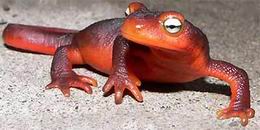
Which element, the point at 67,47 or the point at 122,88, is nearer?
the point at 122,88

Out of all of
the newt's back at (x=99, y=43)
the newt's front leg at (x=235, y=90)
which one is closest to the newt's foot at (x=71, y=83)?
the newt's back at (x=99, y=43)

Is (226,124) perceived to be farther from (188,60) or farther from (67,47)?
(67,47)

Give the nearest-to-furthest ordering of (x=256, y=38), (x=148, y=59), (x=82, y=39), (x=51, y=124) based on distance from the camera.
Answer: (x=51, y=124) < (x=148, y=59) < (x=82, y=39) < (x=256, y=38)

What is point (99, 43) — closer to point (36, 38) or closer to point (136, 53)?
point (136, 53)

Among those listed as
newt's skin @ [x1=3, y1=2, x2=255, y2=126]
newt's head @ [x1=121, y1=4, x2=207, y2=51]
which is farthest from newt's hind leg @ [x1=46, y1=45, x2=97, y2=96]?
newt's head @ [x1=121, y1=4, x2=207, y2=51]

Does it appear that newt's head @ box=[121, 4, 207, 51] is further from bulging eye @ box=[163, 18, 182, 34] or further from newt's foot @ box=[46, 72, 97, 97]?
newt's foot @ box=[46, 72, 97, 97]

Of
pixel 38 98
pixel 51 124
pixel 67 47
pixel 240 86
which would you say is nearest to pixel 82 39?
pixel 67 47
